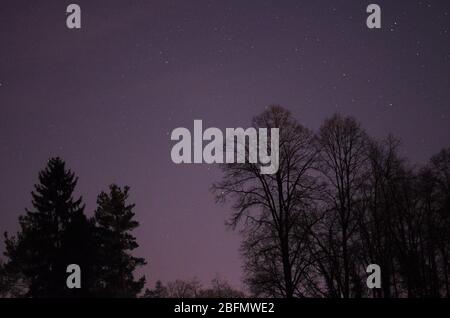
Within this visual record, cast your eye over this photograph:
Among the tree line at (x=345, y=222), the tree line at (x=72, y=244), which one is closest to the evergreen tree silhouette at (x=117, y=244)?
the tree line at (x=72, y=244)

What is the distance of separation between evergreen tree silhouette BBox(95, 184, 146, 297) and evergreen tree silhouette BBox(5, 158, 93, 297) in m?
2.20

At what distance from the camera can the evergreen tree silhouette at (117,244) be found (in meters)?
41.3

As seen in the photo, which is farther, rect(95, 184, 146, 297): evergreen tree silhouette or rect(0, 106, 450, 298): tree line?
rect(95, 184, 146, 297): evergreen tree silhouette

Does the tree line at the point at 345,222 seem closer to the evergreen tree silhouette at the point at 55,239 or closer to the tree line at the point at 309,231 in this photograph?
the tree line at the point at 309,231

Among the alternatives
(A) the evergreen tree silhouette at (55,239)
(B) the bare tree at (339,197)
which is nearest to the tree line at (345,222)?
(B) the bare tree at (339,197)

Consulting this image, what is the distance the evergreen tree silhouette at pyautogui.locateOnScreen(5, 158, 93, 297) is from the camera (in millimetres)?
35969

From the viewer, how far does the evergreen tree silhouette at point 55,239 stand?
36.0m

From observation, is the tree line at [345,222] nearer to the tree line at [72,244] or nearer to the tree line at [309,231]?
the tree line at [309,231]

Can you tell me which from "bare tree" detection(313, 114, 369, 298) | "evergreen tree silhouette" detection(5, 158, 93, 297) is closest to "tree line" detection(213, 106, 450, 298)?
"bare tree" detection(313, 114, 369, 298)

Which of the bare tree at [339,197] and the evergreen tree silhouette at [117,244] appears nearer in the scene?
the bare tree at [339,197]

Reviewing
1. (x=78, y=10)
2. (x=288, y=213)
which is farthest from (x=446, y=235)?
(x=78, y=10)

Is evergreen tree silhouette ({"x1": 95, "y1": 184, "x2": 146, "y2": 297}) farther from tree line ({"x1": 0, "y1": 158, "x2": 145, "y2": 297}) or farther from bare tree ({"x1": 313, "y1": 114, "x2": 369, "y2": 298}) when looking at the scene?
bare tree ({"x1": 313, "y1": 114, "x2": 369, "y2": 298})

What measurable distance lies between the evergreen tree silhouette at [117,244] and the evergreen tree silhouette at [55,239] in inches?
86.6
